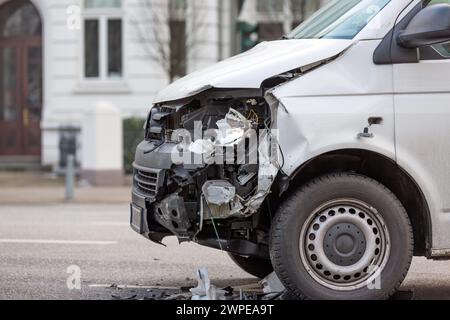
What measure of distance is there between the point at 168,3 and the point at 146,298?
Answer: 1667 centimetres

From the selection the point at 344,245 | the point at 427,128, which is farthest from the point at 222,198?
the point at 427,128

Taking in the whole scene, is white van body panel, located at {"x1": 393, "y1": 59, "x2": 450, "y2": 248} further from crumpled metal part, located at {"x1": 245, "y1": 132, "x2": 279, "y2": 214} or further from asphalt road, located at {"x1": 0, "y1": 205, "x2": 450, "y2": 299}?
asphalt road, located at {"x1": 0, "y1": 205, "x2": 450, "y2": 299}

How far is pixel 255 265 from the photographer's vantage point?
24.0 feet

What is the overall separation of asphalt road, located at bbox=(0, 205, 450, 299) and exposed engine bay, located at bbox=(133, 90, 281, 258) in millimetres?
883

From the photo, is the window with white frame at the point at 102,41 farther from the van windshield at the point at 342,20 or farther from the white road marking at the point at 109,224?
the van windshield at the point at 342,20

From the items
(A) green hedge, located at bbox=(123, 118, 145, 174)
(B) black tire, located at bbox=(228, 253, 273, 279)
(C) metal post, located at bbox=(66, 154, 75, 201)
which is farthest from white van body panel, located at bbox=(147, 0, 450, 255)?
(A) green hedge, located at bbox=(123, 118, 145, 174)

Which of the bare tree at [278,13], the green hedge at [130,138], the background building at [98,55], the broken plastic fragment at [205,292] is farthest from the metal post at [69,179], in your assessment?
the broken plastic fragment at [205,292]

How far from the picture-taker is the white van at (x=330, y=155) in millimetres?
5770

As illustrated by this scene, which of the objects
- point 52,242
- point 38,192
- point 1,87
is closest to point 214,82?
point 52,242

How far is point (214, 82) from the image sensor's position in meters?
5.82

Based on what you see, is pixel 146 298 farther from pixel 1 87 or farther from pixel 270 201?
pixel 1 87

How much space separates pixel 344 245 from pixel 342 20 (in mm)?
1600

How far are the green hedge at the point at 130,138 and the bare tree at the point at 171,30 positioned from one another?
152 centimetres

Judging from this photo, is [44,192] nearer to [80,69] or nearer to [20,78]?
[80,69]
